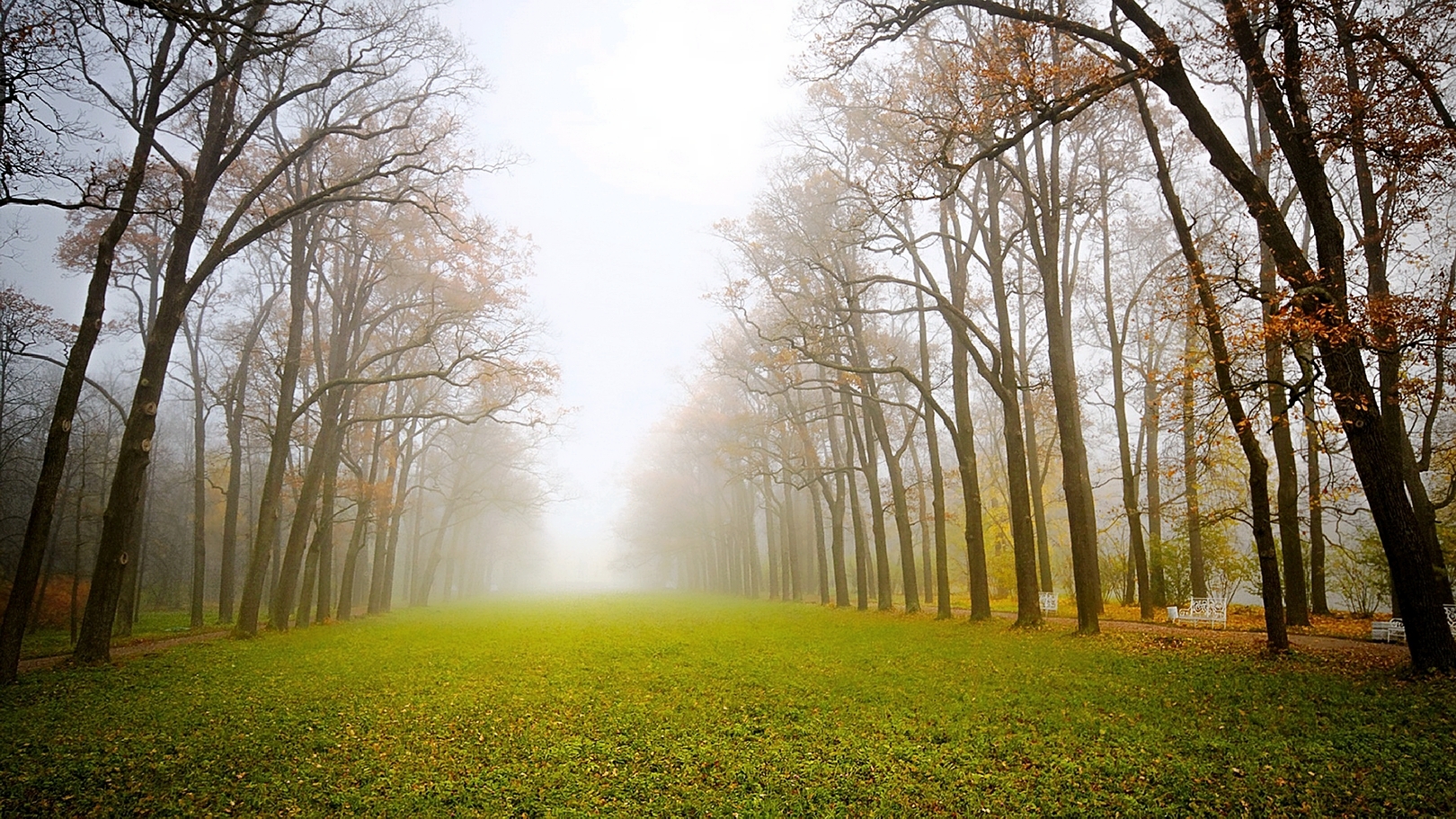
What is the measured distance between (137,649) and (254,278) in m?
15.1

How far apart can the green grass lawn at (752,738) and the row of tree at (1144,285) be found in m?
2.88

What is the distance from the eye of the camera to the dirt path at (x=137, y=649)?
35.6ft

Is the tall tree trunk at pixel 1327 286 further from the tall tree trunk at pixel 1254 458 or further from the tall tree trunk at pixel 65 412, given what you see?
the tall tree trunk at pixel 65 412

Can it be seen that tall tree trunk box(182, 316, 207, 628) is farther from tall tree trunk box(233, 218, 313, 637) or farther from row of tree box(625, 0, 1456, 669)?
row of tree box(625, 0, 1456, 669)

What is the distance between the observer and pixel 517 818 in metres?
4.70

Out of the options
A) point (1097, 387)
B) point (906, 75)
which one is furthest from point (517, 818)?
point (1097, 387)

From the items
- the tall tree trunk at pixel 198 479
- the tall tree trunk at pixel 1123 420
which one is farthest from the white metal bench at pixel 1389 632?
the tall tree trunk at pixel 198 479

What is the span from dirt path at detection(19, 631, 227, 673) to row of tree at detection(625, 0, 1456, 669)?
1439cm

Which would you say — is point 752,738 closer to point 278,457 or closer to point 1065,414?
point 1065,414

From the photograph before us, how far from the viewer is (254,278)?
2370 cm

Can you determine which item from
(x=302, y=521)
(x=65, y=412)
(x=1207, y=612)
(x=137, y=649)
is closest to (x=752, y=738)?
(x=65, y=412)

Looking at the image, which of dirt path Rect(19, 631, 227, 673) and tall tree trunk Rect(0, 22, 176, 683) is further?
dirt path Rect(19, 631, 227, 673)

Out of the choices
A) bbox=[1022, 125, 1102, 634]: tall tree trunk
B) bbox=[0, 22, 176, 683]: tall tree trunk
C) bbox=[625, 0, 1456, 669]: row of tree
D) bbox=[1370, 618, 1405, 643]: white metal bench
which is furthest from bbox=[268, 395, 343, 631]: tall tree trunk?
bbox=[1370, 618, 1405, 643]: white metal bench

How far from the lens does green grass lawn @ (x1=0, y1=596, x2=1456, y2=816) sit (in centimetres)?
482
